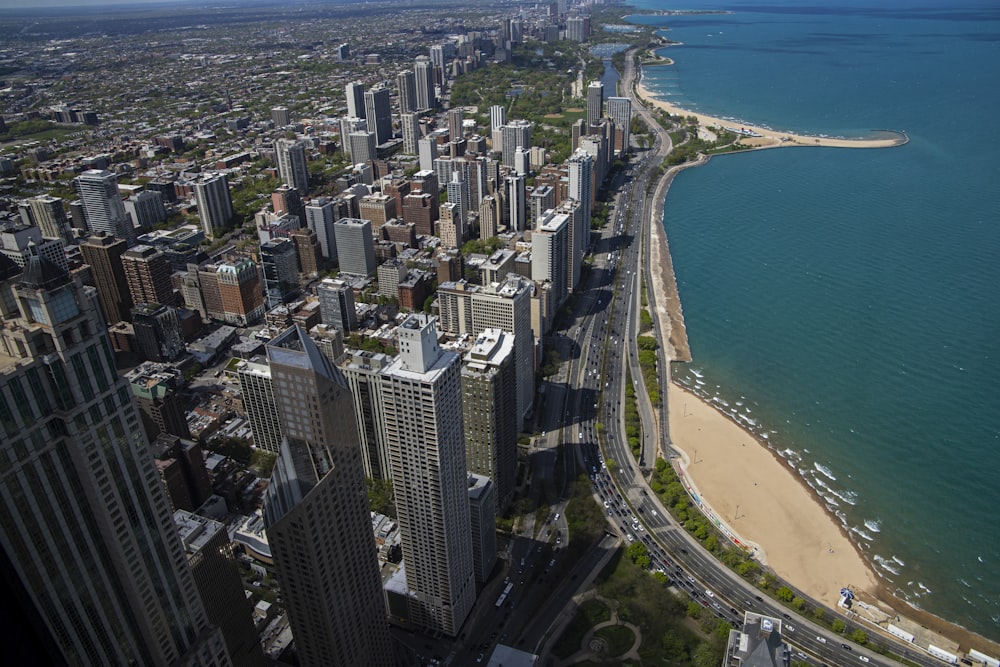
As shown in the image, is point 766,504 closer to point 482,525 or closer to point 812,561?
point 812,561

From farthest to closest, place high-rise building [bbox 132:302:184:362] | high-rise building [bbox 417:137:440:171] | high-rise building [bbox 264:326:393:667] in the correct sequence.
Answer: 1. high-rise building [bbox 417:137:440:171]
2. high-rise building [bbox 132:302:184:362]
3. high-rise building [bbox 264:326:393:667]

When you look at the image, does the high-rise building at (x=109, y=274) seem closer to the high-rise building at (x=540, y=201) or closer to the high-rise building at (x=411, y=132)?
the high-rise building at (x=540, y=201)

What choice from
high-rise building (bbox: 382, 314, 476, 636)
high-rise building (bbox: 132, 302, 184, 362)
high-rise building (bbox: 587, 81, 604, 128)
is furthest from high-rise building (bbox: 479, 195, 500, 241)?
high-rise building (bbox: 382, 314, 476, 636)

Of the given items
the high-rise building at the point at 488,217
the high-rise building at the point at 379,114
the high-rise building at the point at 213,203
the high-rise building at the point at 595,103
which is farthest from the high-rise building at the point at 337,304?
the high-rise building at the point at 595,103

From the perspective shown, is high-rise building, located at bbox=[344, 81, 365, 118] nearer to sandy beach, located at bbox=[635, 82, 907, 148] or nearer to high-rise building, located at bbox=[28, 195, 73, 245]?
sandy beach, located at bbox=[635, 82, 907, 148]

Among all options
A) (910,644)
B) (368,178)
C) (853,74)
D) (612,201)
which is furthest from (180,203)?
(853,74)

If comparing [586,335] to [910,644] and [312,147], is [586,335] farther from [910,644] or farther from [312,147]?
[312,147]

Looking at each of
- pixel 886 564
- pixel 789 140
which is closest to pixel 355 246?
pixel 886 564
